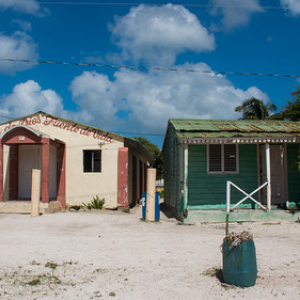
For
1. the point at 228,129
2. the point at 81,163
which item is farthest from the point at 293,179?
the point at 81,163

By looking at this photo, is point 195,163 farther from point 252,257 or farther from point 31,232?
point 252,257

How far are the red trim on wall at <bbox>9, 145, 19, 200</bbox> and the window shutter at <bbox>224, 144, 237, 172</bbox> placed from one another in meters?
9.74

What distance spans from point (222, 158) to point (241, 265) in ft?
27.6

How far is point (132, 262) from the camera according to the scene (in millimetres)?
6664

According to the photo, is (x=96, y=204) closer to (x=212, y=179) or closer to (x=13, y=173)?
(x=13, y=173)

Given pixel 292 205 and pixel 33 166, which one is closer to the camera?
pixel 292 205

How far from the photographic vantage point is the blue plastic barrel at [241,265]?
513cm

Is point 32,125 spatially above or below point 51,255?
above

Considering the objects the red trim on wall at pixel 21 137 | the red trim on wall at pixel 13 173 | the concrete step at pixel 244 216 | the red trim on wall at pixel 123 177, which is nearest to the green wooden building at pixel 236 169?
the concrete step at pixel 244 216

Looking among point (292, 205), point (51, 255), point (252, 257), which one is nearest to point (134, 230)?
point (51, 255)

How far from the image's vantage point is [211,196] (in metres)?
13.1

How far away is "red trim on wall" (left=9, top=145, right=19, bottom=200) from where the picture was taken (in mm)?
16219

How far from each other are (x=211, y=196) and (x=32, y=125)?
29.3ft

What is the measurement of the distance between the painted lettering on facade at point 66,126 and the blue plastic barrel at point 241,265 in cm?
1105
